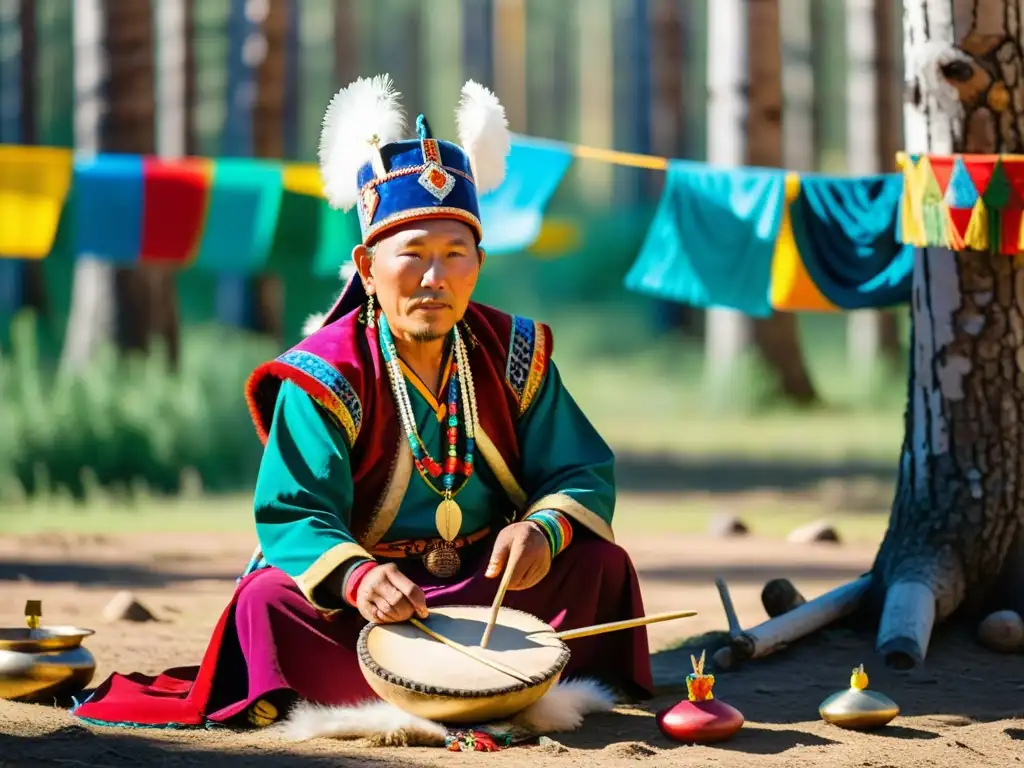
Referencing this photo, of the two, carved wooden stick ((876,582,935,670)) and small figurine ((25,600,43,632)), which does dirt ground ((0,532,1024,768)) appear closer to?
carved wooden stick ((876,582,935,670))

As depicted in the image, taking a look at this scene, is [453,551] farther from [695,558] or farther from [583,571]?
[695,558]

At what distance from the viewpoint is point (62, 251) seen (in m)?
9.90

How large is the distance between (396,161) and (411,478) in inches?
35.2

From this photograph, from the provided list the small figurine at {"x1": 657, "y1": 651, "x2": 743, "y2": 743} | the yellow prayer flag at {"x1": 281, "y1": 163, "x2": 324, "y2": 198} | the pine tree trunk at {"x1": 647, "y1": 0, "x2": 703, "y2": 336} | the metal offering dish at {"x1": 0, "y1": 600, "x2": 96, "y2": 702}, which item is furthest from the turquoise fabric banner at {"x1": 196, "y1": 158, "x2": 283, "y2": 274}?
the pine tree trunk at {"x1": 647, "y1": 0, "x2": 703, "y2": 336}

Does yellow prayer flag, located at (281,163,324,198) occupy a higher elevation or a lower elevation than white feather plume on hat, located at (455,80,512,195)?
higher

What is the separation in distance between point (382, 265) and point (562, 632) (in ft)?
3.74

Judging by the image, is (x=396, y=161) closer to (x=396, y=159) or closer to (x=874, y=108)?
(x=396, y=159)

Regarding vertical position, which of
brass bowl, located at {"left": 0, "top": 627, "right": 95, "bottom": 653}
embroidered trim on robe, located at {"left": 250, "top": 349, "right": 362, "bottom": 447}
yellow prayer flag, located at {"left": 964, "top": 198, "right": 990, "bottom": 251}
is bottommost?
brass bowl, located at {"left": 0, "top": 627, "right": 95, "bottom": 653}

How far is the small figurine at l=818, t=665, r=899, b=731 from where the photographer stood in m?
5.22

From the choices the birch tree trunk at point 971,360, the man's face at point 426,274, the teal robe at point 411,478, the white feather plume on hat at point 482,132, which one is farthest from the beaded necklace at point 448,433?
the birch tree trunk at point 971,360

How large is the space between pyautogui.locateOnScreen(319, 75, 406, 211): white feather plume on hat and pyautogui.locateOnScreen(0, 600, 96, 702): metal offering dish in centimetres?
153

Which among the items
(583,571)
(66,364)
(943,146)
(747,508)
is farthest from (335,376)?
(66,364)

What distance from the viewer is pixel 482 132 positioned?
18.4ft

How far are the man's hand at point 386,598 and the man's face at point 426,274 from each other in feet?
2.41
